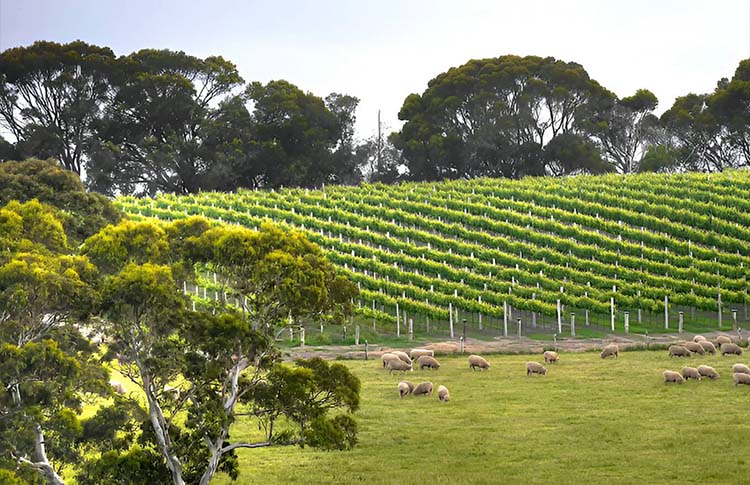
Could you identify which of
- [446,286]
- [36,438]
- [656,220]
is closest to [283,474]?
[36,438]

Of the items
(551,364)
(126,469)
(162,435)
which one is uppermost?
(551,364)

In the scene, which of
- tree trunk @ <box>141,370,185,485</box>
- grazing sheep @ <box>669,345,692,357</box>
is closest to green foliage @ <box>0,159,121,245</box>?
tree trunk @ <box>141,370,185,485</box>

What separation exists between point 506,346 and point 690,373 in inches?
408

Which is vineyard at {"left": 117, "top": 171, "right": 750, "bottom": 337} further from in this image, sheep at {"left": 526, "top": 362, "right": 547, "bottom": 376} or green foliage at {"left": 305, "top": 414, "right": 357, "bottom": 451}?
green foliage at {"left": 305, "top": 414, "right": 357, "bottom": 451}

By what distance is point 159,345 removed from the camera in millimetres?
15617

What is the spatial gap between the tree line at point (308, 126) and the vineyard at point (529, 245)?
23.8 feet

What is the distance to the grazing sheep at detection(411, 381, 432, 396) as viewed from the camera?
2636 centimetres

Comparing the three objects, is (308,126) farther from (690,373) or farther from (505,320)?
(690,373)

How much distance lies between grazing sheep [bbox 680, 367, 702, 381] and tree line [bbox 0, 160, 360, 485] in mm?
14195

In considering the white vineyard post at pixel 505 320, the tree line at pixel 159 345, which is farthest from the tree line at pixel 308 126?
the tree line at pixel 159 345

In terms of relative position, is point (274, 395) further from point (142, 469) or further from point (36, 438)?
point (36, 438)

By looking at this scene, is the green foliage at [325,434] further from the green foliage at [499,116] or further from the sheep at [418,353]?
the green foliage at [499,116]

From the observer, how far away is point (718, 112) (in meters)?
79.5

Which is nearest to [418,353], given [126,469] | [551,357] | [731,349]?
[551,357]
